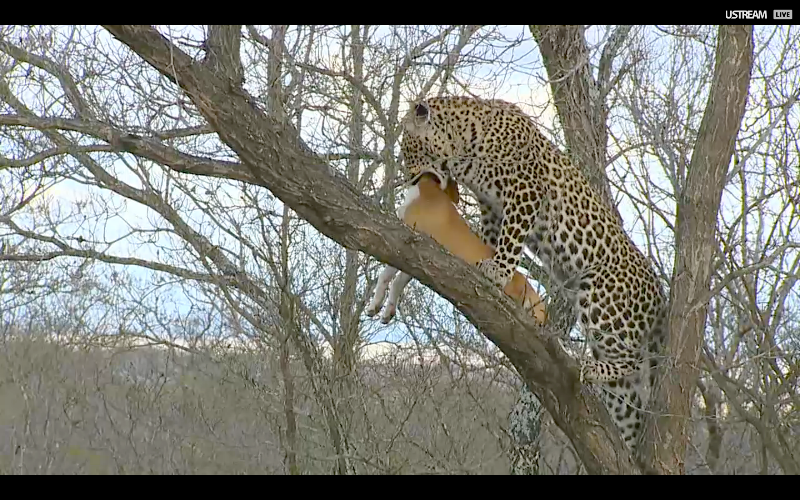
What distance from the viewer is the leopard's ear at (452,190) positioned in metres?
5.38

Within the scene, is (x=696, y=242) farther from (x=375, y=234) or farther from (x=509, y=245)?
(x=375, y=234)

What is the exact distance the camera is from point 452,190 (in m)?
5.43

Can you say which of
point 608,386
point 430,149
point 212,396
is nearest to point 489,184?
point 430,149

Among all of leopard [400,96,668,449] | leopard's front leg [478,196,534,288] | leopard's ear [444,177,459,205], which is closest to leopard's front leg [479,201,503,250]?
leopard [400,96,668,449]

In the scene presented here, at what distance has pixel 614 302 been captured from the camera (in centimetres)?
539

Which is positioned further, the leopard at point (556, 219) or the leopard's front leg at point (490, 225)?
the leopard's front leg at point (490, 225)

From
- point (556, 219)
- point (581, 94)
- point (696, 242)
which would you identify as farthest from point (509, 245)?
point (581, 94)

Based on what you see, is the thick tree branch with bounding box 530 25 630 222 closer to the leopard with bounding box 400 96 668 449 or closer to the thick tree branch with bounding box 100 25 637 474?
the leopard with bounding box 400 96 668 449

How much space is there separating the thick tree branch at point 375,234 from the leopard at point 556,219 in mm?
465

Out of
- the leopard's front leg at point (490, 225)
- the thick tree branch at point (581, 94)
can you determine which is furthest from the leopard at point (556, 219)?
the thick tree branch at point (581, 94)

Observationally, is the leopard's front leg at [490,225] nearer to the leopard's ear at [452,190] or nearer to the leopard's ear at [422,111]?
the leopard's ear at [452,190]

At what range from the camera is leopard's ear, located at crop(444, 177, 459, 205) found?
5375 mm

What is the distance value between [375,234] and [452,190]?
4.77 feet
